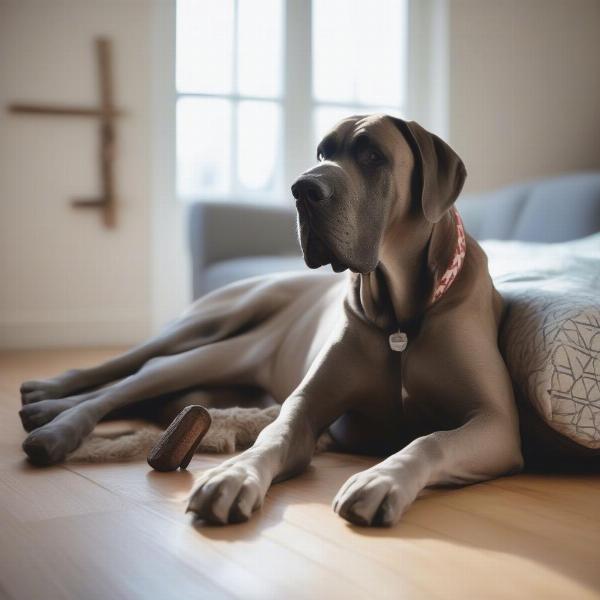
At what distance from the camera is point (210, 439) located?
189 centimetres

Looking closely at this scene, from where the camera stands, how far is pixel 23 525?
4.26 feet

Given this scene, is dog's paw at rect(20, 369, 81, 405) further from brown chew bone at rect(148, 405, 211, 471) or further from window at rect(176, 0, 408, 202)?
window at rect(176, 0, 408, 202)

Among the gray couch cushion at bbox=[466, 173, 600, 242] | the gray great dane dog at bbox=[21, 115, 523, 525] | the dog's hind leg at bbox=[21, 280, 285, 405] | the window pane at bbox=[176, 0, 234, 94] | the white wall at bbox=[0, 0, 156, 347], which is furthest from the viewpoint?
the window pane at bbox=[176, 0, 234, 94]

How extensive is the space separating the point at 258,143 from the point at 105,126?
1026mm

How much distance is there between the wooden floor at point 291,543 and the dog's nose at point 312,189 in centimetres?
55

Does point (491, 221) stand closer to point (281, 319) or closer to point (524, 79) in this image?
point (281, 319)

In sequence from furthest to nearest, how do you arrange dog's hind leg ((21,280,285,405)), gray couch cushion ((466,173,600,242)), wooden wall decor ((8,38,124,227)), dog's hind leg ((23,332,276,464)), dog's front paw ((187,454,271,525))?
wooden wall decor ((8,38,124,227)) < gray couch cushion ((466,173,600,242)) < dog's hind leg ((21,280,285,405)) < dog's hind leg ((23,332,276,464)) < dog's front paw ((187,454,271,525))

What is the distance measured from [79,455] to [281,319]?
81cm

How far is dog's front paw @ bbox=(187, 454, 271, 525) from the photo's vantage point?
4.22 feet

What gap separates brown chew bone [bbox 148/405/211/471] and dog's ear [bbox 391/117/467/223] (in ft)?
2.00

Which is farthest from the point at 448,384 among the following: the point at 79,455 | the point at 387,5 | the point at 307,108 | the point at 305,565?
the point at 387,5

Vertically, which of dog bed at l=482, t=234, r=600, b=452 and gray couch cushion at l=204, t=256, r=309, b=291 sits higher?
dog bed at l=482, t=234, r=600, b=452

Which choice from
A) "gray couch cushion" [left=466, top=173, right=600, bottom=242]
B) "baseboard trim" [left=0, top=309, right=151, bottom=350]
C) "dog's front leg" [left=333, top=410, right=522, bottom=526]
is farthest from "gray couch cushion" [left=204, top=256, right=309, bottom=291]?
"dog's front leg" [left=333, top=410, right=522, bottom=526]

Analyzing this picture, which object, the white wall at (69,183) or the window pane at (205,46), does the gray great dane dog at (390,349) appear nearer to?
the white wall at (69,183)
